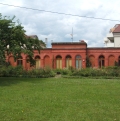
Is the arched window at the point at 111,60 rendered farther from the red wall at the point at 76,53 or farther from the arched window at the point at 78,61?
the arched window at the point at 78,61

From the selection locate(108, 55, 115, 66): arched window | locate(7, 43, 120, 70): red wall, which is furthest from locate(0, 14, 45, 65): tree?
locate(108, 55, 115, 66): arched window

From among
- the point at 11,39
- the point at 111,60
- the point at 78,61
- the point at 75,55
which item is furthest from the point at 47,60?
the point at 11,39

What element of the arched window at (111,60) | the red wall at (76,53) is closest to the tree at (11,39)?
the red wall at (76,53)

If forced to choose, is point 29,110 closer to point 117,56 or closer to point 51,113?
point 51,113

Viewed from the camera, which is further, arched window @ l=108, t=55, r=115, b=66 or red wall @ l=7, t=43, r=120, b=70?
arched window @ l=108, t=55, r=115, b=66

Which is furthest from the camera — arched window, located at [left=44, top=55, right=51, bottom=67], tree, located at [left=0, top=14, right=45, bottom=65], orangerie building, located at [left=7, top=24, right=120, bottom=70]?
arched window, located at [left=44, top=55, right=51, bottom=67]

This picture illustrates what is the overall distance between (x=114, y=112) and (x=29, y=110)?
11.5 feet

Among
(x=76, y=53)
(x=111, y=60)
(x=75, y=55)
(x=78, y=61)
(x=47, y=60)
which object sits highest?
(x=76, y=53)

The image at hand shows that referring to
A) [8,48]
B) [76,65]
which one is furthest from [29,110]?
[76,65]

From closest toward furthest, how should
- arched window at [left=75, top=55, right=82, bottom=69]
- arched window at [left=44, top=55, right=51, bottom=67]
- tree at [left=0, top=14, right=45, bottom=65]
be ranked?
tree at [left=0, top=14, right=45, bottom=65] → arched window at [left=75, top=55, right=82, bottom=69] → arched window at [left=44, top=55, right=51, bottom=67]

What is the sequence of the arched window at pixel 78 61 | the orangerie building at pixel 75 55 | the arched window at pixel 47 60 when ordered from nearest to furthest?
the orangerie building at pixel 75 55
the arched window at pixel 78 61
the arched window at pixel 47 60

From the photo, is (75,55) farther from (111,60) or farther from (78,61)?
(111,60)

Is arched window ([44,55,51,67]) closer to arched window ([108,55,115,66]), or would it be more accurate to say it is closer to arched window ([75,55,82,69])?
arched window ([75,55,82,69])

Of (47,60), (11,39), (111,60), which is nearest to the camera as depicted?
(11,39)
